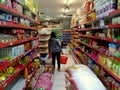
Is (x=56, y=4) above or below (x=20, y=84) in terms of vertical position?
above

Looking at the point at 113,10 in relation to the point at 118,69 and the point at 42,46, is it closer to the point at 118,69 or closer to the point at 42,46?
the point at 118,69

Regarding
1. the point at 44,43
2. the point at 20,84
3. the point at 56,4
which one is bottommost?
the point at 20,84

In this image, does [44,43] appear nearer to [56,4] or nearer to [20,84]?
[56,4]

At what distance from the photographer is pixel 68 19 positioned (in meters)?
21.3

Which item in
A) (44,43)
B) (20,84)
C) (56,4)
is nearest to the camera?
(20,84)

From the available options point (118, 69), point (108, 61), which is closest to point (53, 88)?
point (108, 61)

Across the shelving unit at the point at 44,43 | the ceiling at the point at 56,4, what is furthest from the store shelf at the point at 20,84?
the ceiling at the point at 56,4

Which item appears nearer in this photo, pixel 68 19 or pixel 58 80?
pixel 58 80

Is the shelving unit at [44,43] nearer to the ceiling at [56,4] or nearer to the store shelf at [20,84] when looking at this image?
the ceiling at [56,4]

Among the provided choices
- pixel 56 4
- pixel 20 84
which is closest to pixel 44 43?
pixel 56 4

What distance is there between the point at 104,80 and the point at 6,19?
2.69 meters

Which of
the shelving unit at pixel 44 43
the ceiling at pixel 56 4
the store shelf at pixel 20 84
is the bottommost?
the store shelf at pixel 20 84

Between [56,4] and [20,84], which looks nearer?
[20,84]

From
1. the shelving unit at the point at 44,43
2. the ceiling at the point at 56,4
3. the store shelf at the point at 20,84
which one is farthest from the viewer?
the shelving unit at the point at 44,43
